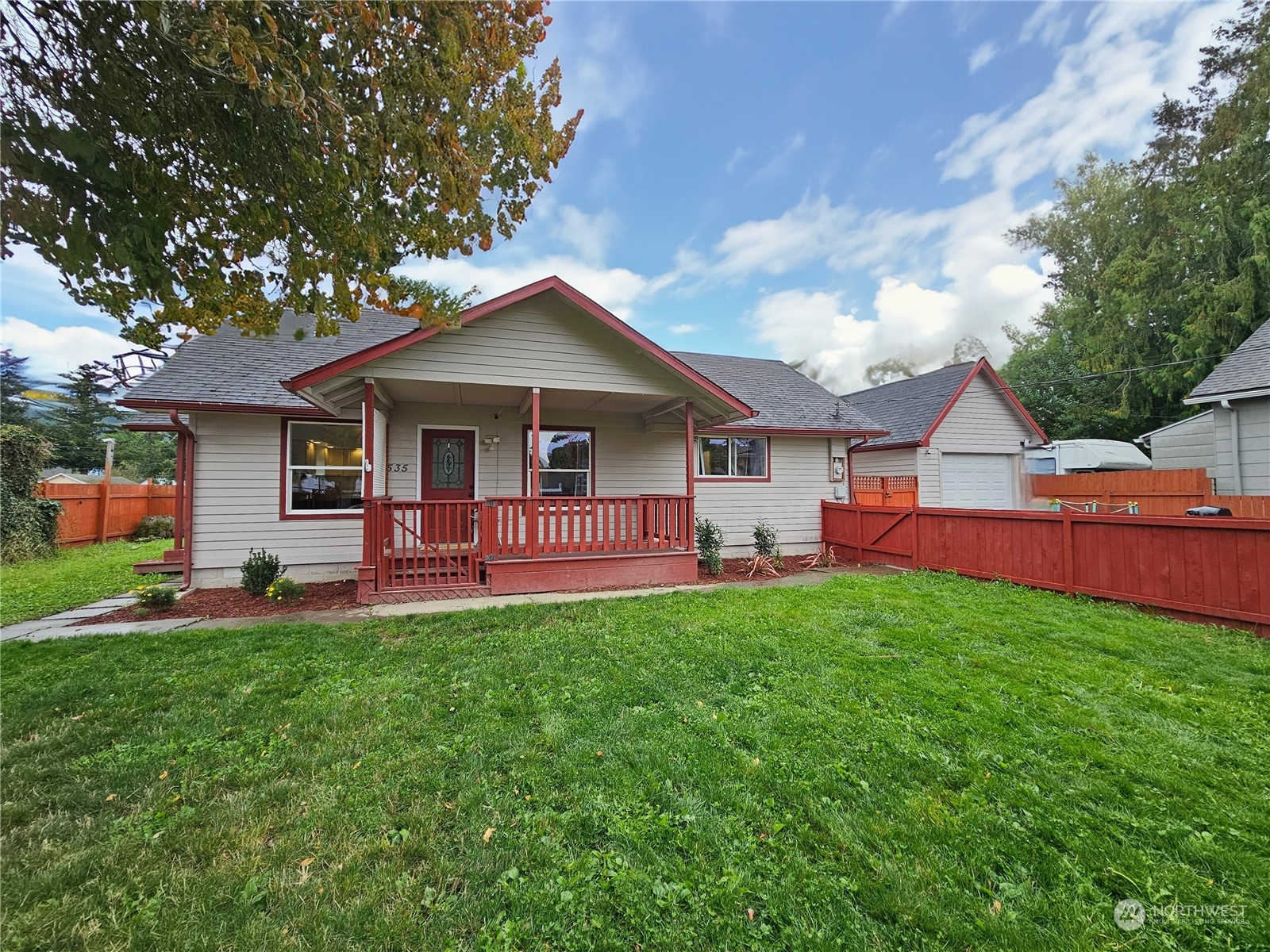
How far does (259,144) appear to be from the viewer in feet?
11.9

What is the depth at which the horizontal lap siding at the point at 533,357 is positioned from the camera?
684cm

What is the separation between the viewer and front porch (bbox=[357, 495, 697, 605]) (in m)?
6.80

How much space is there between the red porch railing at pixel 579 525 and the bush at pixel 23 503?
10829 millimetres

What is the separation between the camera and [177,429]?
7.79m

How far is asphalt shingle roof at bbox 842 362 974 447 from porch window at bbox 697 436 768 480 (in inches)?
121

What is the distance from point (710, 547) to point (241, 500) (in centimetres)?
805

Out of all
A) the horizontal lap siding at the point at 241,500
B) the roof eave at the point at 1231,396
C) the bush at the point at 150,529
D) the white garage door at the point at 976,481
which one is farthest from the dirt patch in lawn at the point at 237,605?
the roof eave at the point at 1231,396

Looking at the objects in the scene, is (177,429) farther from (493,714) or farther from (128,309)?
(493,714)

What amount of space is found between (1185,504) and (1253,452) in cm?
316

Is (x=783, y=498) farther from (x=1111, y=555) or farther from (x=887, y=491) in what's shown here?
(x=1111, y=555)

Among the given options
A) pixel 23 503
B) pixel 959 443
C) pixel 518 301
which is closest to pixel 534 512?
pixel 518 301

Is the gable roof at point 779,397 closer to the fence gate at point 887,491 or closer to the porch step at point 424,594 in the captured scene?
the fence gate at point 887,491

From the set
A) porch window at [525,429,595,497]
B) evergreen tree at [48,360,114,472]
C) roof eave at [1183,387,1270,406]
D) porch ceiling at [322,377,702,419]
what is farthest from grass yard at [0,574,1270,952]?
evergreen tree at [48,360,114,472]

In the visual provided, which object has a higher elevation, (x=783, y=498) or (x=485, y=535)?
(x=783, y=498)
